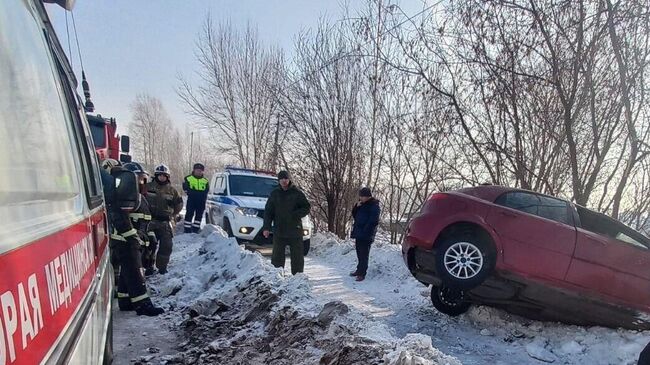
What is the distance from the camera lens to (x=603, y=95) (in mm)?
9125

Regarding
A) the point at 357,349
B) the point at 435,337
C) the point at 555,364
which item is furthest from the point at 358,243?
the point at 357,349

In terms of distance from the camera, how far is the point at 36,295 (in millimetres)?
1050

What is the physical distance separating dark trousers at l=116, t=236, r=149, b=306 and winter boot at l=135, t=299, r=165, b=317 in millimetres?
55

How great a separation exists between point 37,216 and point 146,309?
520 cm

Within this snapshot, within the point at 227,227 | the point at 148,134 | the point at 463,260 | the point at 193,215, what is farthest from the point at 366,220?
the point at 148,134

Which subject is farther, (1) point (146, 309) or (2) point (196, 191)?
(2) point (196, 191)

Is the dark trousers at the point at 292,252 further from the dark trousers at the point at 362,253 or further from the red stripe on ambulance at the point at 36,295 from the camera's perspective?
the red stripe on ambulance at the point at 36,295

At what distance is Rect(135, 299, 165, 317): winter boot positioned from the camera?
591cm

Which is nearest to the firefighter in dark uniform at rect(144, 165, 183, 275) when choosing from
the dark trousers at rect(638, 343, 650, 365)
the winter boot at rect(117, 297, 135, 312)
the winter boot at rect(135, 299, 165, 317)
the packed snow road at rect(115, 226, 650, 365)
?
the packed snow road at rect(115, 226, 650, 365)

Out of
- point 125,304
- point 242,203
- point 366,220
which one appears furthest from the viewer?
point 242,203

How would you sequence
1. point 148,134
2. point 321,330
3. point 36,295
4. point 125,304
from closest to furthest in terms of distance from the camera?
point 36,295
point 321,330
point 125,304
point 148,134

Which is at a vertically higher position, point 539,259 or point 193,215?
point 539,259

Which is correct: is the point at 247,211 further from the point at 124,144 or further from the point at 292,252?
the point at 124,144

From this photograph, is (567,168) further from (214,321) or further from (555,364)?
(214,321)
